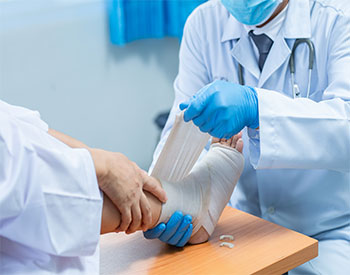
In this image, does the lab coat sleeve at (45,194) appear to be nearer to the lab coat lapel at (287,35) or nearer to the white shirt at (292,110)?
the white shirt at (292,110)

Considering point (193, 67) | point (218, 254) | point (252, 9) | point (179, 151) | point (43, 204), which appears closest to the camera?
point (43, 204)

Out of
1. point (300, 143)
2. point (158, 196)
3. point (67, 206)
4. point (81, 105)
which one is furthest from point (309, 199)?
point (81, 105)

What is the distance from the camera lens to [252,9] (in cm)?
136

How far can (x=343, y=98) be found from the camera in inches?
48.0

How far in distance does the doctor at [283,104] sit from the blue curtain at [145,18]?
1130mm

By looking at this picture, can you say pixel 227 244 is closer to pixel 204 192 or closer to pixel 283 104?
pixel 204 192

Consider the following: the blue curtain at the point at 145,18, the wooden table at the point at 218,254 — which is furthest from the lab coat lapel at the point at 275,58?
the blue curtain at the point at 145,18

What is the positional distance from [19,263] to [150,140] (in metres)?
2.24

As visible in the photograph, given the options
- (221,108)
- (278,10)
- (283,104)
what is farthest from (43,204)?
(278,10)

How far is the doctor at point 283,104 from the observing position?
3.75 feet

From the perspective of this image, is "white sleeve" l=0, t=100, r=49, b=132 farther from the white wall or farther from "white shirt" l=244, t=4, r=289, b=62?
the white wall

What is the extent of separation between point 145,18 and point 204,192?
183cm

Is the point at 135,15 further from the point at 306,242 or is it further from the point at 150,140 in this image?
the point at 306,242

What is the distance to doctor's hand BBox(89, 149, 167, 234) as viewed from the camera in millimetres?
901
